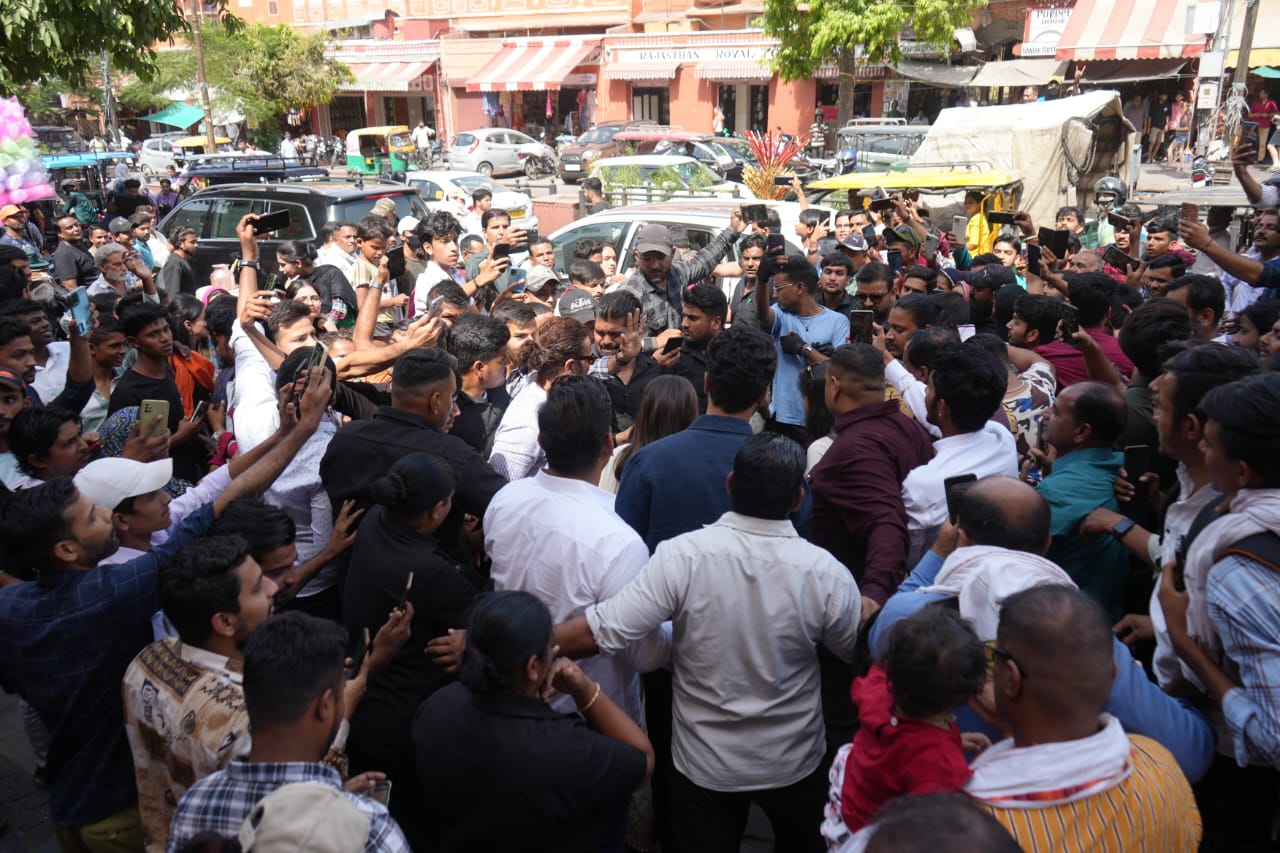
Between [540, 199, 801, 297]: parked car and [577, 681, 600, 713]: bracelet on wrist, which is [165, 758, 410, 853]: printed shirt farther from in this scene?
[540, 199, 801, 297]: parked car

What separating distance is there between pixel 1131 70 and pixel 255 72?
96.0 feet

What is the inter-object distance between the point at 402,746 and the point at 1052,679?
1877mm

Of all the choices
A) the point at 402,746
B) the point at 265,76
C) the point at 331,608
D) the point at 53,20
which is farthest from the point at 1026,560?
the point at 265,76

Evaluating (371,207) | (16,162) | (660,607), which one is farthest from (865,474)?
(16,162)

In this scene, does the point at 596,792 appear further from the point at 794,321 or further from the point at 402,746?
the point at 794,321

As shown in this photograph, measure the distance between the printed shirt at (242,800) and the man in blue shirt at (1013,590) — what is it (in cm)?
116

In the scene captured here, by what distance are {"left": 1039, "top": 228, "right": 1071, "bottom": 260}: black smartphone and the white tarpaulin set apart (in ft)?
30.7

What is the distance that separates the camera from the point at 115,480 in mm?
2910

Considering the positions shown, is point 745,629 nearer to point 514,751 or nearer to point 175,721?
point 514,751

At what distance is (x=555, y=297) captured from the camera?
6.75 metres

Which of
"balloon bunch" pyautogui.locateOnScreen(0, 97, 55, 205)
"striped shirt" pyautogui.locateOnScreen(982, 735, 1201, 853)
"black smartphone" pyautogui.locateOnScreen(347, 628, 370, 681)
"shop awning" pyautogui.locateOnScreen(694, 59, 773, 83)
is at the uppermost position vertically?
"shop awning" pyautogui.locateOnScreen(694, 59, 773, 83)

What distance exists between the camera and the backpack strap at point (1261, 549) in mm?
2145

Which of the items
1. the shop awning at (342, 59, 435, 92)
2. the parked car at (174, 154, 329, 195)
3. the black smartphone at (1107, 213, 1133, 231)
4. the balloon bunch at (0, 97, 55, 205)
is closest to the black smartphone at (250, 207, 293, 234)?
the balloon bunch at (0, 97, 55, 205)

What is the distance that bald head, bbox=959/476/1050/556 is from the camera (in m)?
2.44
